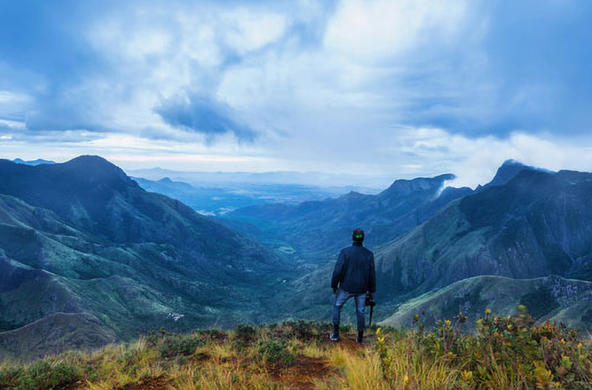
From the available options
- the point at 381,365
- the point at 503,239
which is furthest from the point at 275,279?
the point at 381,365

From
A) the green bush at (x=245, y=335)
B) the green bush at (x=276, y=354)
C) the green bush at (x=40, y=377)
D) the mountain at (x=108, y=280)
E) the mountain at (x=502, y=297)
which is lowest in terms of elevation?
the mountain at (x=108, y=280)

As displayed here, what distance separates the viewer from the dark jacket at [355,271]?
9.63m

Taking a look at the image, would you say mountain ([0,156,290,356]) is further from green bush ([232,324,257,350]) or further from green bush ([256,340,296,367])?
green bush ([256,340,296,367])

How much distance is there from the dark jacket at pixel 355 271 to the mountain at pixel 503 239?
133 metres

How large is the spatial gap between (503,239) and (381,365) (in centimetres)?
16187

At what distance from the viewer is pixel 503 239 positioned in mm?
140125

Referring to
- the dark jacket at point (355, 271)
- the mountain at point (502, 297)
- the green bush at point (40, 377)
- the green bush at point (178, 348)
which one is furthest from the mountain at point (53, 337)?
the dark jacket at point (355, 271)

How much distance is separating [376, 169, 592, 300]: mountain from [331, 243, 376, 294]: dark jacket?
132725 millimetres

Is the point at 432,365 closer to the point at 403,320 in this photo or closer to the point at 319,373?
the point at 319,373

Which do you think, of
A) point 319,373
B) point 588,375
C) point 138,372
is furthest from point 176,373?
point 588,375

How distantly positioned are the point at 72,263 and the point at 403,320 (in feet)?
378

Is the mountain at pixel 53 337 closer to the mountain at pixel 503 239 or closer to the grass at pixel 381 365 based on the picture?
the grass at pixel 381 365

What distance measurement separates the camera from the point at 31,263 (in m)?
110

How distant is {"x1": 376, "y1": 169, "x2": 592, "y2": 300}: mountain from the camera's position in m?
134
